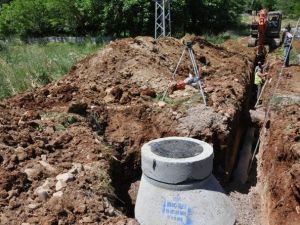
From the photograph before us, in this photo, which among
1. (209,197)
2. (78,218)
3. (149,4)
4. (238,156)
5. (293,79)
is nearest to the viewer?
(78,218)

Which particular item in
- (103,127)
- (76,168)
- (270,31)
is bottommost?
(103,127)

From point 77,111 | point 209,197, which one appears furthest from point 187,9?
point 209,197

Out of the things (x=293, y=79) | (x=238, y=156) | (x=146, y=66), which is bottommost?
(x=238, y=156)

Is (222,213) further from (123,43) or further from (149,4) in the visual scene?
(149,4)

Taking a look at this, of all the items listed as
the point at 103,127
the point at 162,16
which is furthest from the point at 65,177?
the point at 162,16

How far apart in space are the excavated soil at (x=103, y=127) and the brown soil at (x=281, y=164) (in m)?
0.99

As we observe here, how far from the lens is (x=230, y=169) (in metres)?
10.5

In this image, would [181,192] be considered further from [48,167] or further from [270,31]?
[270,31]

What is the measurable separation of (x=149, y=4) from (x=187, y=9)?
3684 millimetres

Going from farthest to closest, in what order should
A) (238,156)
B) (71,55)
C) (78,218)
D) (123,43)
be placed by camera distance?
1. (71,55)
2. (123,43)
3. (238,156)
4. (78,218)

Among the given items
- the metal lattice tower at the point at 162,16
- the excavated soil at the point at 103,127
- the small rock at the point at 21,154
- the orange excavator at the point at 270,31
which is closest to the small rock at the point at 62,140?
the excavated soil at the point at 103,127

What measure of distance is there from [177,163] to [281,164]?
426 centimetres

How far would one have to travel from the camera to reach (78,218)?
553 centimetres

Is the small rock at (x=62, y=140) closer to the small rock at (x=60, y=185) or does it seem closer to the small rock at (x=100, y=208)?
the small rock at (x=60, y=185)
